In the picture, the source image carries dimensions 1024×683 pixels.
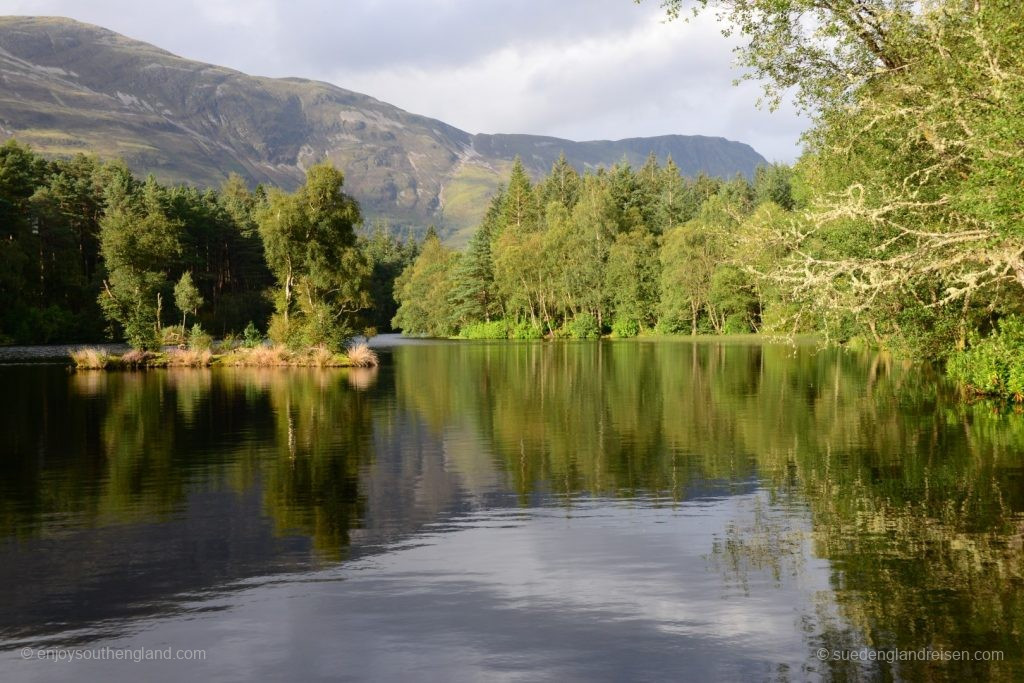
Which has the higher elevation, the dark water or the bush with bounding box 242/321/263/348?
the bush with bounding box 242/321/263/348

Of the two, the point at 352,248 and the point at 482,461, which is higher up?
the point at 352,248

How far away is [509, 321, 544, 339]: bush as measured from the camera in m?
131

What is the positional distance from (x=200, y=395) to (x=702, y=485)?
31.2 metres

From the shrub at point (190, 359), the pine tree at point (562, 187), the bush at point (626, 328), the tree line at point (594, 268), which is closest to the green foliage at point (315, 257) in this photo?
the shrub at point (190, 359)

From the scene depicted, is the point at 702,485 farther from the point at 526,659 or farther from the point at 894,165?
the point at 894,165

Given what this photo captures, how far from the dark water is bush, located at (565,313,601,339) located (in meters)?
96.0

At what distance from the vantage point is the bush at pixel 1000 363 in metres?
31.1

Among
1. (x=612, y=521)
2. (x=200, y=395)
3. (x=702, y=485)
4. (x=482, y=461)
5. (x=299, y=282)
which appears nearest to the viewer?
(x=612, y=521)

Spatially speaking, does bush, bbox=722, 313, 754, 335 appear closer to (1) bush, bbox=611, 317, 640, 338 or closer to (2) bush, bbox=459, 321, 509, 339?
(1) bush, bbox=611, 317, 640, 338

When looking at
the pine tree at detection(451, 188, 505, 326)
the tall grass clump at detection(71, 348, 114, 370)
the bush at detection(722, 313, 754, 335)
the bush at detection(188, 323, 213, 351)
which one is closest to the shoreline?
the tall grass clump at detection(71, 348, 114, 370)

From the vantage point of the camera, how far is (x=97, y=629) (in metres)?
10.4

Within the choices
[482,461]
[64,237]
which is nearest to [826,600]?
[482,461]

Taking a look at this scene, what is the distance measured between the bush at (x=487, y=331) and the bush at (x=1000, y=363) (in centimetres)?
10390

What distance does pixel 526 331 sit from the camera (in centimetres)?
13300
